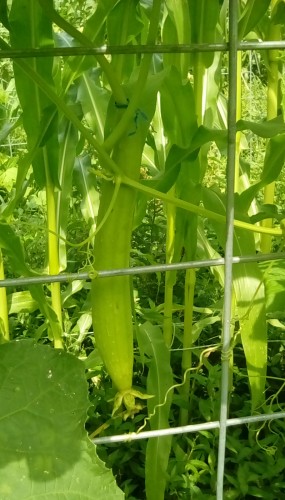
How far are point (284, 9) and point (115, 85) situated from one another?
1.53 ft

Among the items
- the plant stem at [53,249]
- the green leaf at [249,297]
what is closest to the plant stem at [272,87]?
the green leaf at [249,297]

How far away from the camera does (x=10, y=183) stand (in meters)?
2.10

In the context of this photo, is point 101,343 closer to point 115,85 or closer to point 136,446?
point 115,85

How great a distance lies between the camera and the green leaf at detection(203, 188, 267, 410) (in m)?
1.05

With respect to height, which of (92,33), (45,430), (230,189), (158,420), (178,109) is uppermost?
(92,33)

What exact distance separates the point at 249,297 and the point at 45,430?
44 cm

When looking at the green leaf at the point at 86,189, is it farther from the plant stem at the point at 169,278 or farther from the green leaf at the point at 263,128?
the green leaf at the point at 263,128

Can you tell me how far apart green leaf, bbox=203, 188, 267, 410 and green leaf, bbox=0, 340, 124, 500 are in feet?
1.11

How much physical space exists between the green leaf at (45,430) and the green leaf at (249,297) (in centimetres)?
34

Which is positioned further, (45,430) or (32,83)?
(32,83)

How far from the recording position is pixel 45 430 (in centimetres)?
77

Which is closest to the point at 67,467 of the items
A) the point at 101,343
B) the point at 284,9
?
the point at 101,343

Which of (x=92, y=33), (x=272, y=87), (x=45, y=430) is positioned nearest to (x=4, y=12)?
(x=92, y=33)

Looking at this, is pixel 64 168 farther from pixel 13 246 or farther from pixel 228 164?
pixel 228 164
